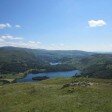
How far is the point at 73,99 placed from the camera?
37.7 metres

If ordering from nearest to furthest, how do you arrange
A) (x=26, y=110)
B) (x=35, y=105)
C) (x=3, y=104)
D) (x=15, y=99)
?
(x=26, y=110), (x=35, y=105), (x=3, y=104), (x=15, y=99)

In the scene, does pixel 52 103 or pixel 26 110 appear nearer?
pixel 26 110

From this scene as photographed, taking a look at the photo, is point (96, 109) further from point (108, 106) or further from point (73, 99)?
point (73, 99)

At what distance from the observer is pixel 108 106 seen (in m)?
31.9

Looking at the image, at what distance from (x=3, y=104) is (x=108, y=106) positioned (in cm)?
1715

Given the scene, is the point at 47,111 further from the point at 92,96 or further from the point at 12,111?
the point at 92,96

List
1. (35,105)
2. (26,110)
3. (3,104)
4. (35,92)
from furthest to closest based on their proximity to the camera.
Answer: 1. (35,92)
2. (3,104)
3. (35,105)
4. (26,110)

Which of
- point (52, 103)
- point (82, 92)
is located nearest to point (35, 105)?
point (52, 103)

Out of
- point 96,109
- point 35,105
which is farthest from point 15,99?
point 96,109

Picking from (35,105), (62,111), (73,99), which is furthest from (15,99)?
(62,111)

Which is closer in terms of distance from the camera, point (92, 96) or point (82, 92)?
point (92, 96)

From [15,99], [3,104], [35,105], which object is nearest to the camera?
[35,105]

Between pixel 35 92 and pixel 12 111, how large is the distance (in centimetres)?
1558

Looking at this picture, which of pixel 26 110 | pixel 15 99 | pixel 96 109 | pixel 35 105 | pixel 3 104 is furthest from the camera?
pixel 15 99
